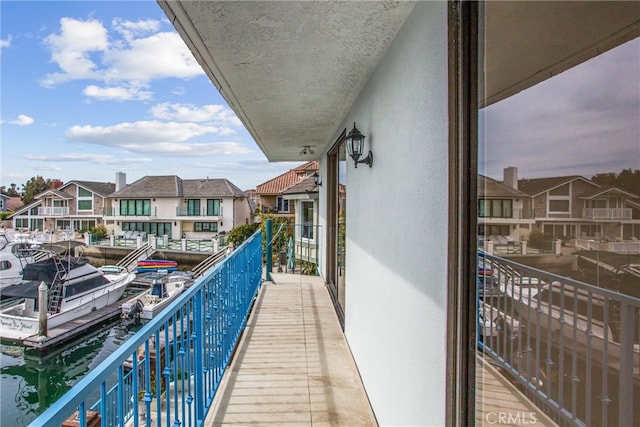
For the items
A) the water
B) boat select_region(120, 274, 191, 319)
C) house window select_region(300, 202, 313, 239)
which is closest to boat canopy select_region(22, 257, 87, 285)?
the water

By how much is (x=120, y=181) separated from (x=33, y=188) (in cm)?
1229

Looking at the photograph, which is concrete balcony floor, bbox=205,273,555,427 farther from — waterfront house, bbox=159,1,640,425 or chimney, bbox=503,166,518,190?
chimney, bbox=503,166,518,190

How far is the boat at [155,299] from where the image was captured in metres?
14.6

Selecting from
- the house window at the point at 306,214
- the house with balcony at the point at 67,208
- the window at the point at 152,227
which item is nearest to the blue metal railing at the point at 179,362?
the house window at the point at 306,214

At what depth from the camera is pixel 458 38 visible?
4.03 feet

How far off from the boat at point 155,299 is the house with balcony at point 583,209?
48.5 ft

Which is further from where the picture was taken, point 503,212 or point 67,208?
point 67,208

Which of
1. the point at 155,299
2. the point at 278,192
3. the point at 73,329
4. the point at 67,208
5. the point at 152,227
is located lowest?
the point at 73,329

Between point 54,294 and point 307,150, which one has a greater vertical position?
point 307,150

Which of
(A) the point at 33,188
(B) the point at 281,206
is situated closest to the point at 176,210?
(B) the point at 281,206

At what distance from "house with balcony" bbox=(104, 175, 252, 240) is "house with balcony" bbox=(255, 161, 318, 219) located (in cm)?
479

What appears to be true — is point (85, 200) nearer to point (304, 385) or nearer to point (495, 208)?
point (304, 385)

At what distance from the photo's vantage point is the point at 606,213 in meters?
0.71

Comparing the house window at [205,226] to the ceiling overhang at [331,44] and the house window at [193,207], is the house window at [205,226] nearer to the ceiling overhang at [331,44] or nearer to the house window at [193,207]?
the house window at [193,207]
